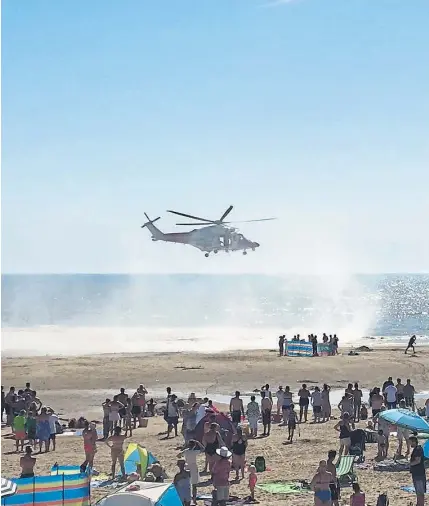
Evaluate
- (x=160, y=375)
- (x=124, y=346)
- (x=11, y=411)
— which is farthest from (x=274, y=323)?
(x=11, y=411)

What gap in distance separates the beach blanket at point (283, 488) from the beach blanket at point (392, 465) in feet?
6.68

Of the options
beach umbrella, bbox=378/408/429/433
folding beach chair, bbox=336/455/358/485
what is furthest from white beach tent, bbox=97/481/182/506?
beach umbrella, bbox=378/408/429/433

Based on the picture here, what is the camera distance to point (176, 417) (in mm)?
20359

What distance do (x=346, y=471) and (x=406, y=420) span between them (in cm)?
159

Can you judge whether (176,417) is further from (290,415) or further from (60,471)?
(60,471)

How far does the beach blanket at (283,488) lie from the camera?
14.3m

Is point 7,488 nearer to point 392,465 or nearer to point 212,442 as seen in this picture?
point 212,442

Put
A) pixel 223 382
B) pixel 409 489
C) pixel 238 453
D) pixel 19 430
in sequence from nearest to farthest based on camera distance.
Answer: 1. pixel 409 489
2. pixel 238 453
3. pixel 19 430
4. pixel 223 382

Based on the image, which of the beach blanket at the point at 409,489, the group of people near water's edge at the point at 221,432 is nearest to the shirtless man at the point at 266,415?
the group of people near water's edge at the point at 221,432

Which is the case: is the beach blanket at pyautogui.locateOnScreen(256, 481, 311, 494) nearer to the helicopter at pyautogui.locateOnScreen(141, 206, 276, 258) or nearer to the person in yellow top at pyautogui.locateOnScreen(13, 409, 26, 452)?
the person in yellow top at pyautogui.locateOnScreen(13, 409, 26, 452)

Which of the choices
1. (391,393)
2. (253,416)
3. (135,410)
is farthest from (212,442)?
(391,393)

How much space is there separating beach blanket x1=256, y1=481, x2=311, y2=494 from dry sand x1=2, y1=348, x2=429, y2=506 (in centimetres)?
32

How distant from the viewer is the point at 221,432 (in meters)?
16.6

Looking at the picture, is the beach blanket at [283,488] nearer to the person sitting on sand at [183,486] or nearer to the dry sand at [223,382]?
the dry sand at [223,382]
